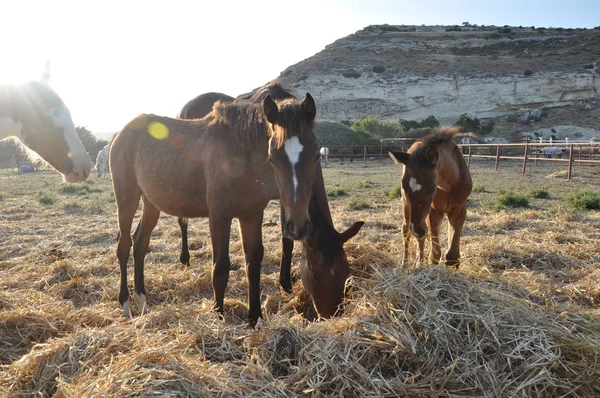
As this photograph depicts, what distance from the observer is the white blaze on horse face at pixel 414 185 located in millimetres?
4332

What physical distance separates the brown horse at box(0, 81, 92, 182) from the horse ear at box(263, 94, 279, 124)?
2381 millimetres

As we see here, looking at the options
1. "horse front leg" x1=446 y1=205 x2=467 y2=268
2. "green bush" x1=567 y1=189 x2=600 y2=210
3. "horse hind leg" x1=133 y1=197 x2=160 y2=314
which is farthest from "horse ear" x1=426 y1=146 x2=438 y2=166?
"green bush" x1=567 y1=189 x2=600 y2=210

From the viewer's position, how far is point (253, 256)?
→ 11.9 feet

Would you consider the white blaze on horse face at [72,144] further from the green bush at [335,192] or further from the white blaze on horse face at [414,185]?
the green bush at [335,192]

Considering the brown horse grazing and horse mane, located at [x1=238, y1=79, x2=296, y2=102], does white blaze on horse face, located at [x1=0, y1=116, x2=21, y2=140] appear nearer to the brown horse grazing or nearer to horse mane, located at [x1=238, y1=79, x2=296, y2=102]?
the brown horse grazing

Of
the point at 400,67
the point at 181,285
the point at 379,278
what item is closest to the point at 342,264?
the point at 379,278

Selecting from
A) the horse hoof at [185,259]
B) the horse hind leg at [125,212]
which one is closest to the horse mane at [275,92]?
the horse hind leg at [125,212]

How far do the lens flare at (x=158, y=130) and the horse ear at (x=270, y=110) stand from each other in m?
1.78

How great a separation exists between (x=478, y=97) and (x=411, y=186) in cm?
5207

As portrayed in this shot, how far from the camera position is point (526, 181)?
1370 cm

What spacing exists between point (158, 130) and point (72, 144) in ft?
2.92

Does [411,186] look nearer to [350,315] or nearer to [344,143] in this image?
[350,315]

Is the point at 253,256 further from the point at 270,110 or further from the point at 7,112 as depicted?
the point at 7,112

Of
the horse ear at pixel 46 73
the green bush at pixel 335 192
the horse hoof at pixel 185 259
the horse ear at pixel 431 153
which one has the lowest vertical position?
the green bush at pixel 335 192
